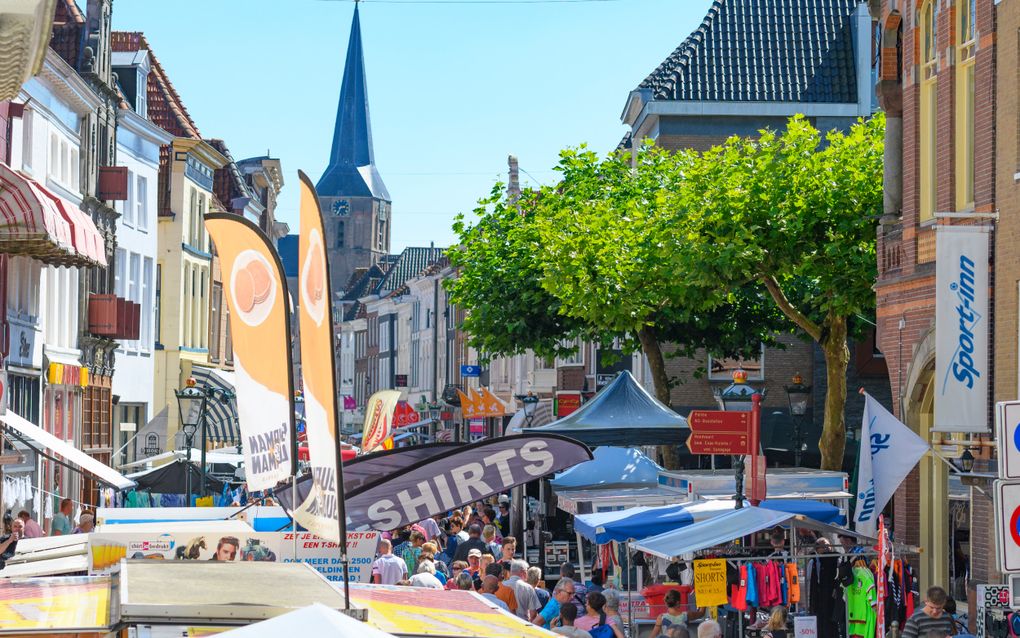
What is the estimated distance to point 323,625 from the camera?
16.2ft

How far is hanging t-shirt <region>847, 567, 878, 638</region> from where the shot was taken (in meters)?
16.3

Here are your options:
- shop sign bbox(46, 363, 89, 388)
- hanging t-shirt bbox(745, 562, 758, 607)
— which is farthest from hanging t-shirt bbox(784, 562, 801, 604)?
shop sign bbox(46, 363, 89, 388)

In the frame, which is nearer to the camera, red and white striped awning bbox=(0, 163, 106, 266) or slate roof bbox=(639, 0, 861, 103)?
red and white striped awning bbox=(0, 163, 106, 266)

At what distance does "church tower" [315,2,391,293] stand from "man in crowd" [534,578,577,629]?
14060 cm

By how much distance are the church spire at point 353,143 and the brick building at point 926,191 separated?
12999cm

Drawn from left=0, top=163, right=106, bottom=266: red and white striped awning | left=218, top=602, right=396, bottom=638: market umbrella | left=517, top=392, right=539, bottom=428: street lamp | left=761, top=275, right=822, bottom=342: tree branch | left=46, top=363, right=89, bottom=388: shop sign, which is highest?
left=0, top=163, right=106, bottom=266: red and white striped awning

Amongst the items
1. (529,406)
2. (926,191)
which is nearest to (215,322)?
(529,406)

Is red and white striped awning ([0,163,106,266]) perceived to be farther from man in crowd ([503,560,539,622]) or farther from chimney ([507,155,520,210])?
chimney ([507,155,520,210])

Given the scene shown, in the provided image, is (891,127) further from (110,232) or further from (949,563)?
(110,232)

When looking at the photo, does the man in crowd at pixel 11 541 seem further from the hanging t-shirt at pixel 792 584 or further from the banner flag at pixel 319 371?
the banner flag at pixel 319 371

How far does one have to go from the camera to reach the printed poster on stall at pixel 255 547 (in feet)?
40.3

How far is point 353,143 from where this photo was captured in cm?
16262

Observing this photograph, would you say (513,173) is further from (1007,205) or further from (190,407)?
(1007,205)

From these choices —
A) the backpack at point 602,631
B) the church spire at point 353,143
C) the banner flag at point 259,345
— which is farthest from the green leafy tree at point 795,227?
the church spire at point 353,143
